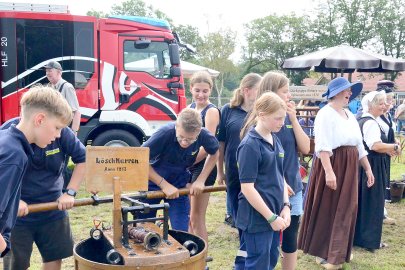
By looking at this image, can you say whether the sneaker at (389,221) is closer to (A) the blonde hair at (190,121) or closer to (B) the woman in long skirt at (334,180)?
(B) the woman in long skirt at (334,180)

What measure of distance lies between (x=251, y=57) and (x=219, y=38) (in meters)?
10.2

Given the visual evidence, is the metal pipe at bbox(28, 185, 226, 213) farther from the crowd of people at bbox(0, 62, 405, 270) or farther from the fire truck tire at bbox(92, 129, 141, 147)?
the fire truck tire at bbox(92, 129, 141, 147)

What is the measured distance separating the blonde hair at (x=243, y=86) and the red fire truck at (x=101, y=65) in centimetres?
470

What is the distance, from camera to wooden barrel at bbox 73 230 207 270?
2.24m

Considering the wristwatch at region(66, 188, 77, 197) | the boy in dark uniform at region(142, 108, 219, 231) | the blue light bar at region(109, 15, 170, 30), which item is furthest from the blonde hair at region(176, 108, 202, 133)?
the blue light bar at region(109, 15, 170, 30)

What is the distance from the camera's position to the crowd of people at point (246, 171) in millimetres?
2176

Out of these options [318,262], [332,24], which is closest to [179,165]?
[318,262]

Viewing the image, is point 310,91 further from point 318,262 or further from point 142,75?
point 318,262

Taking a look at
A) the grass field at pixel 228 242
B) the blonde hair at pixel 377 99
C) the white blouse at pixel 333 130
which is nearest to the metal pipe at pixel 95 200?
the white blouse at pixel 333 130

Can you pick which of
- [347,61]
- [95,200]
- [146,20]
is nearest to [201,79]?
[95,200]

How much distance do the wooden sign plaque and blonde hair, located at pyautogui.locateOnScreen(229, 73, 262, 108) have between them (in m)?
1.29

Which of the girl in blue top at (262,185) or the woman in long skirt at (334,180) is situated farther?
the woman in long skirt at (334,180)

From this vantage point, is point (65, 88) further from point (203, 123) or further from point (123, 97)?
point (203, 123)

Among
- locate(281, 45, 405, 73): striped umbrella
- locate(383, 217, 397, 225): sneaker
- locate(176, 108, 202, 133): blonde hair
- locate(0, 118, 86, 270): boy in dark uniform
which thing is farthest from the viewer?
locate(281, 45, 405, 73): striped umbrella
